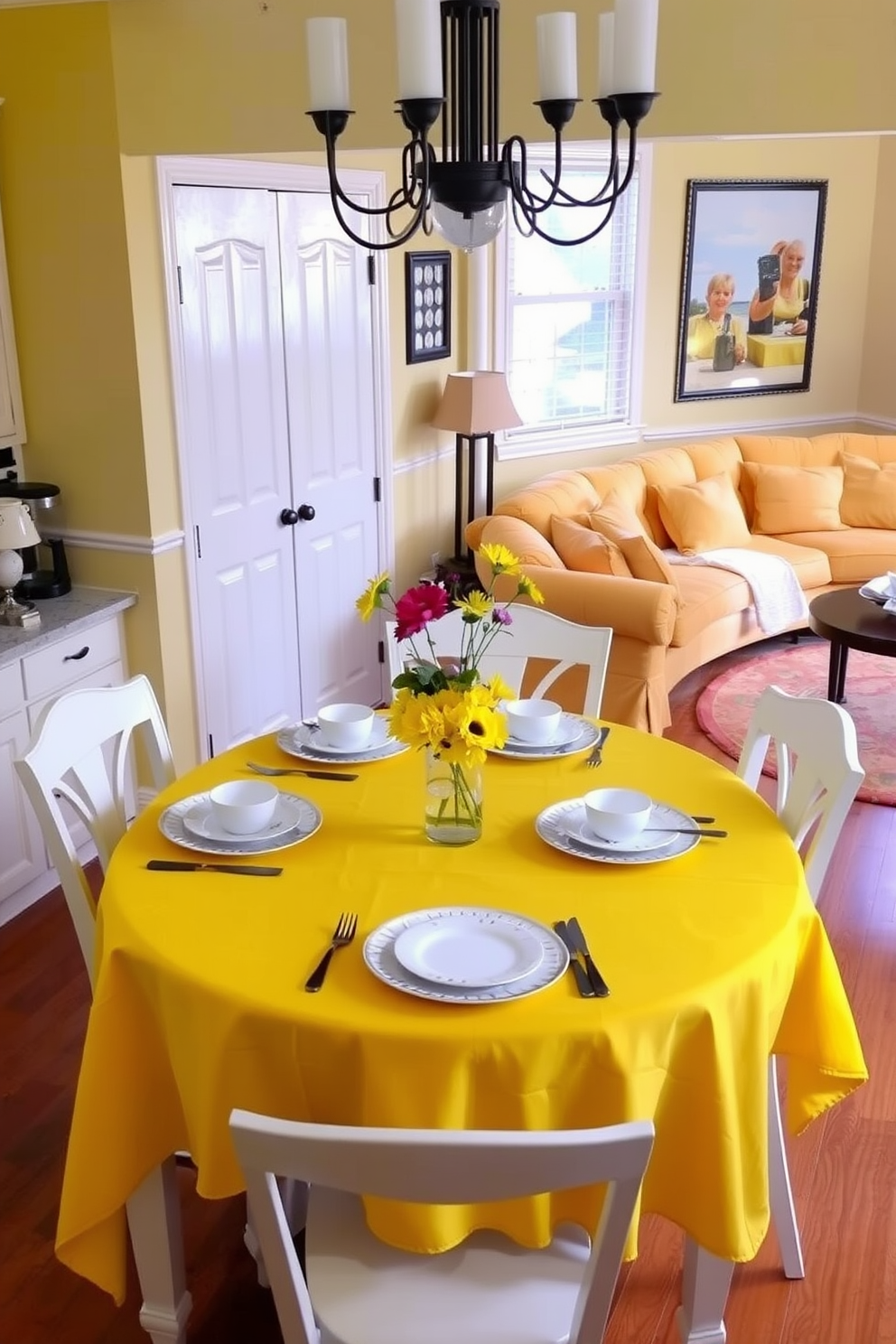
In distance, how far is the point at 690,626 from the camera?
5.05 meters

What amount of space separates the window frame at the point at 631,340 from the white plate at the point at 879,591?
1.82 meters

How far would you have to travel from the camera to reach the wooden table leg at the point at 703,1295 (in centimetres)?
200

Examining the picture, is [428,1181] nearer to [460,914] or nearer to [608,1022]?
[608,1022]

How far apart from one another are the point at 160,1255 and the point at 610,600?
2.99 m

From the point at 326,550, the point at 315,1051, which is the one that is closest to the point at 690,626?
the point at 326,550

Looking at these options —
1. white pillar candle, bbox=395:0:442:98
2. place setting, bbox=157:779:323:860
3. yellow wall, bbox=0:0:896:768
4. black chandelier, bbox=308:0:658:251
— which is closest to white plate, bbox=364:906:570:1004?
place setting, bbox=157:779:323:860

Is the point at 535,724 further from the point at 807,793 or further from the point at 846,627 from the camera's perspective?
the point at 846,627

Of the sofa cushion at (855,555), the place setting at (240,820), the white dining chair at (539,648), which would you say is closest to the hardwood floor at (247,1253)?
the place setting at (240,820)

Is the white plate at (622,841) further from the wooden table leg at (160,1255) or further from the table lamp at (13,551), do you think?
the table lamp at (13,551)

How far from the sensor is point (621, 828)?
213 centimetres

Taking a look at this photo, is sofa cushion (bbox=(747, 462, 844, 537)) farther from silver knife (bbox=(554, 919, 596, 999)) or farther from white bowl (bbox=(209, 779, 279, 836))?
silver knife (bbox=(554, 919, 596, 999))

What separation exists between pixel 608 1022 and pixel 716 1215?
1.31ft

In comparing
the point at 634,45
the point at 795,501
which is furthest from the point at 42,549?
the point at 795,501

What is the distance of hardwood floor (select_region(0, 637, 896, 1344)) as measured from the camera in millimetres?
2203
